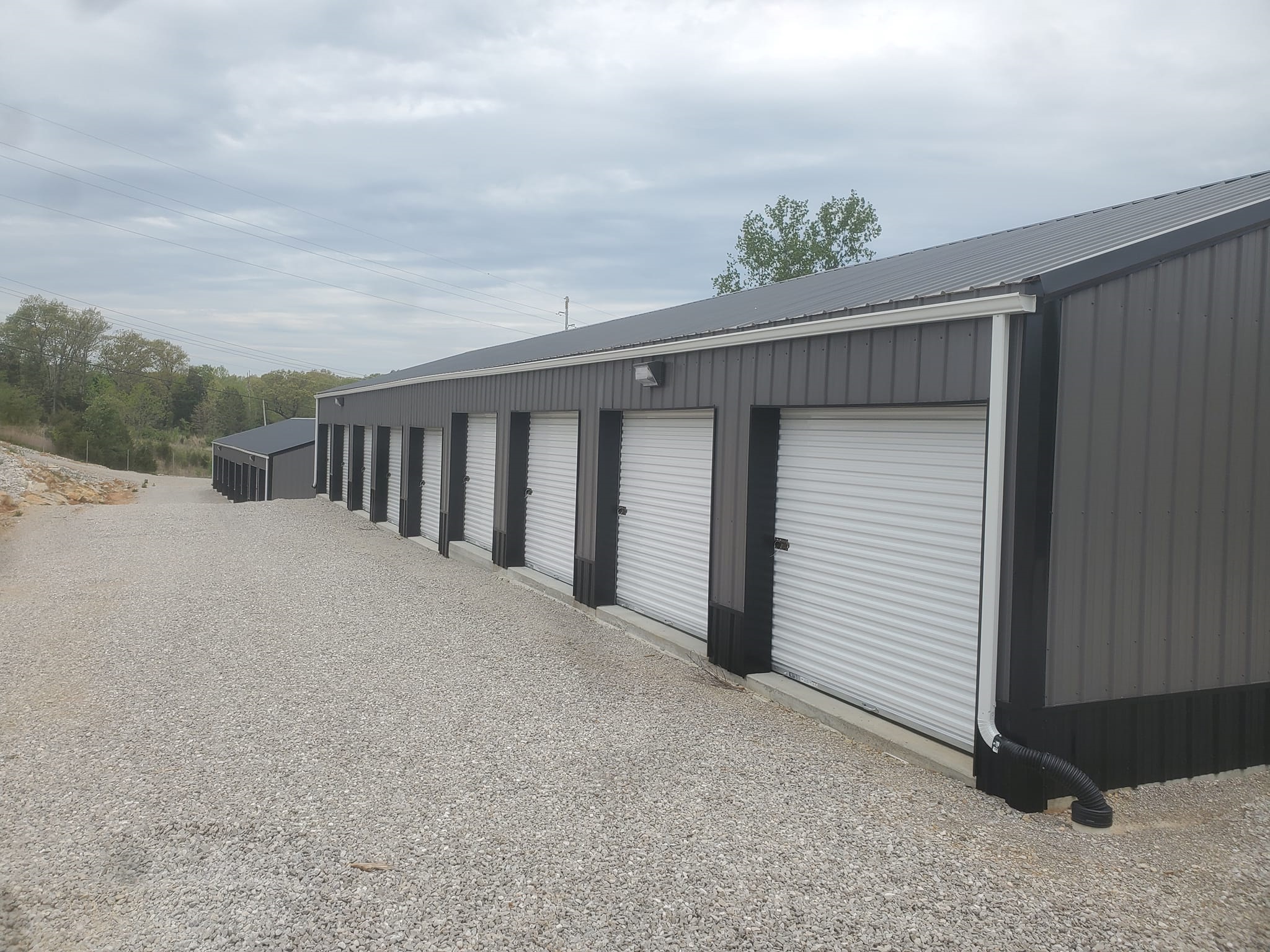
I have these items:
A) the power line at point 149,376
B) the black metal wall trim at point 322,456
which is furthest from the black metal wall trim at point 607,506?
the power line at point 149,376

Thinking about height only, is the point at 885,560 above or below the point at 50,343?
below

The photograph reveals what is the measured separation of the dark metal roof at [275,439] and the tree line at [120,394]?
53.9 ft

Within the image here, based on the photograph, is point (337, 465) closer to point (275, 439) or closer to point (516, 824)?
point (275, 439)

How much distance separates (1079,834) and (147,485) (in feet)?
148

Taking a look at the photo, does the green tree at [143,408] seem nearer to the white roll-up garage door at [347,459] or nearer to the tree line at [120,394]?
the tree line at [120,394]

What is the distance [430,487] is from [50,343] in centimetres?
6639

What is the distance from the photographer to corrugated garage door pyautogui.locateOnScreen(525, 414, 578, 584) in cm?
1012

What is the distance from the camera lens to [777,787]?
456cm

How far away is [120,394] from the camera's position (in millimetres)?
73312

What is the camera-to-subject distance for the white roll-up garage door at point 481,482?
1245 cm

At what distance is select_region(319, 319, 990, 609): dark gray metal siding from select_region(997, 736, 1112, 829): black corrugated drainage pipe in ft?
6.13

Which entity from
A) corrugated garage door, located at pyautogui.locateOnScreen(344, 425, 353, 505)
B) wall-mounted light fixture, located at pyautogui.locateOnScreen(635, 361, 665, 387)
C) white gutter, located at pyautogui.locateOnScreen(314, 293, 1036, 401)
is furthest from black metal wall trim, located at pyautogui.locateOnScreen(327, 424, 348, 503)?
wall-mounted light fixture, located at pyautogui.locateOnScreen(635, 361, 665, 387)

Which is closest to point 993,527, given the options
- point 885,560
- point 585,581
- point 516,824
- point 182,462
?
point 885,560

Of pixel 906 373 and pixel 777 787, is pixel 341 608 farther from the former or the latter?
pixel 906 373
